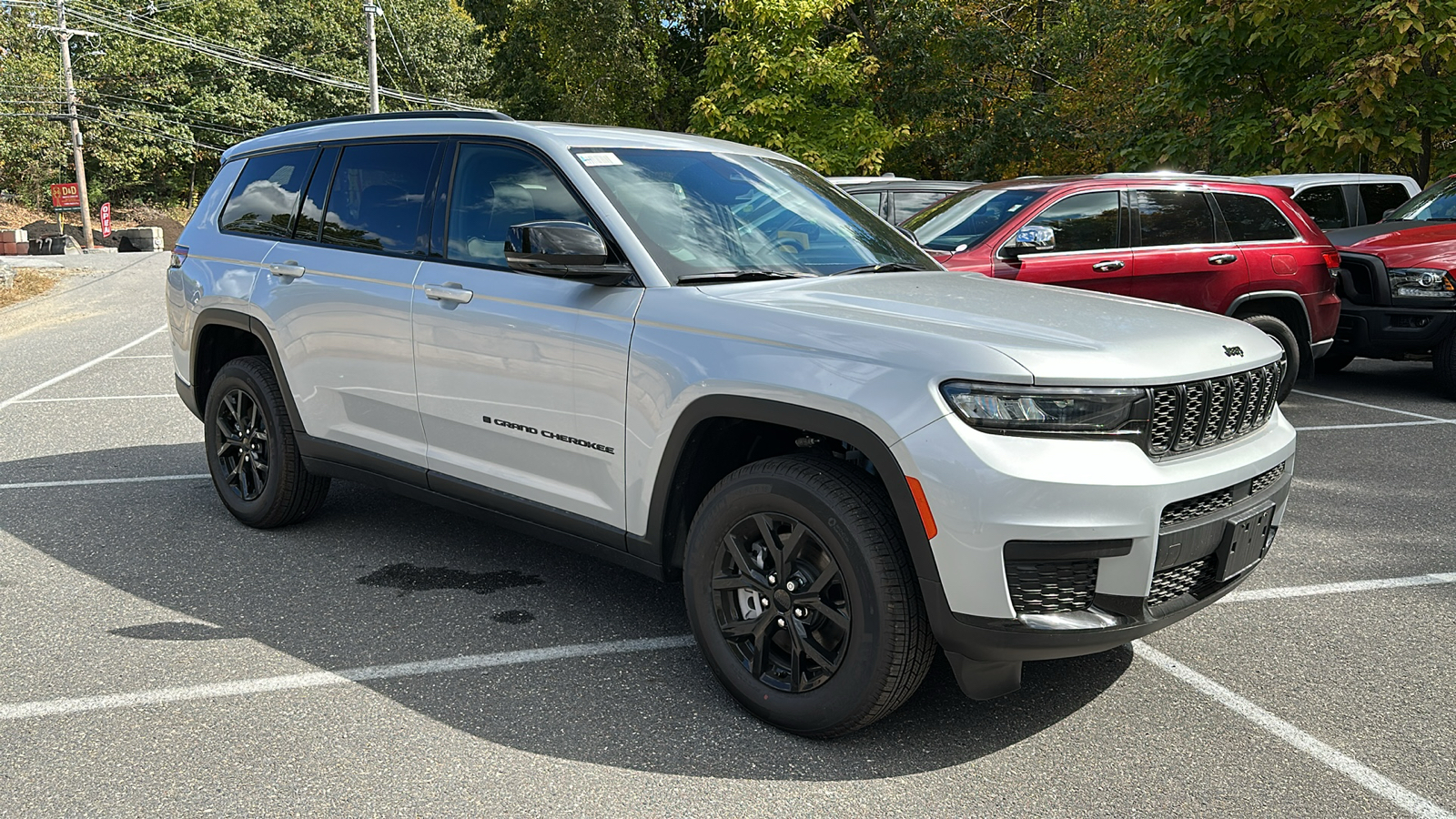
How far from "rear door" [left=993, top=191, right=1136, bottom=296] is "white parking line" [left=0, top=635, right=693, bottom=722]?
4.81 m

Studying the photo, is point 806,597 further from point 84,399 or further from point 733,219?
point 84,399

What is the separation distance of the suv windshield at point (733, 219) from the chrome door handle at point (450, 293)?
Answer: 66 cm

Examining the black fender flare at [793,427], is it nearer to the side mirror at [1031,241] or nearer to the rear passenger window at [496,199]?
the rear passenger window at [496,199]

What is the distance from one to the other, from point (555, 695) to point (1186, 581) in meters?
1.95

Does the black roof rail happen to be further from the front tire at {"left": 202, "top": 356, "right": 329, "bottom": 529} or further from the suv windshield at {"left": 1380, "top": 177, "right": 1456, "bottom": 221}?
the suv windshield at {"left": 1380, "top": 177, "right": 1456, "bottom": 221}

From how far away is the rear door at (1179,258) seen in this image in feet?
27.6

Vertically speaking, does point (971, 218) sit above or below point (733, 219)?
below

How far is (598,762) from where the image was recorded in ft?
10.7

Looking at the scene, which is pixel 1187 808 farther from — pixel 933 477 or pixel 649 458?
pixel 649 458

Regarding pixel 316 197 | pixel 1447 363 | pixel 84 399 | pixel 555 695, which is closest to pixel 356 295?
pixel 316 197

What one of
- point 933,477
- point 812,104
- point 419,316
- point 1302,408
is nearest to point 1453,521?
point 1302,408

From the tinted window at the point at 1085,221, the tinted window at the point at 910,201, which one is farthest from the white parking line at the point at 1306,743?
the tinted window at the point at 910,201

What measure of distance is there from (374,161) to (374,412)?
3.51 ft

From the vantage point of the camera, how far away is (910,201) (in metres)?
11.8
